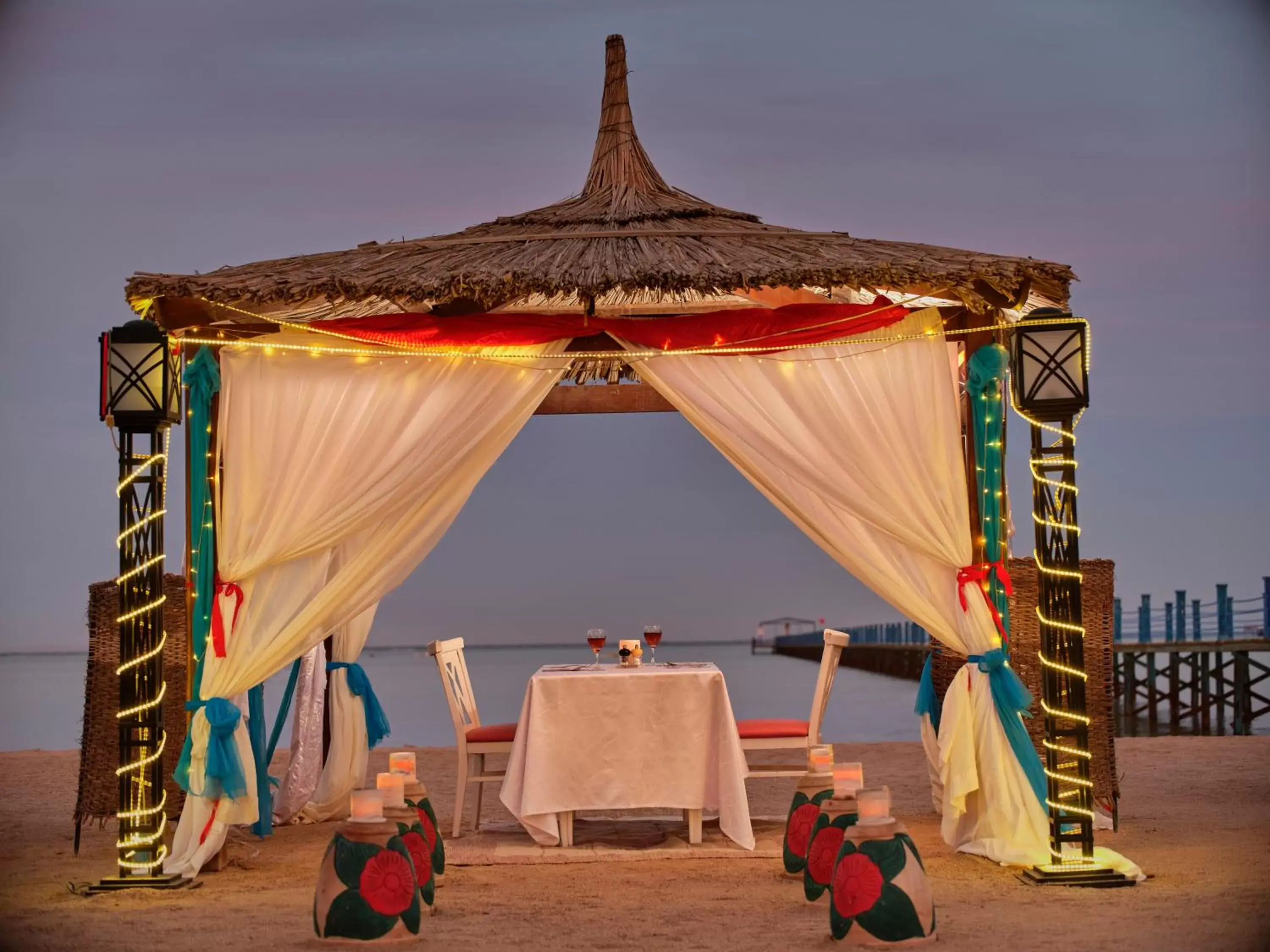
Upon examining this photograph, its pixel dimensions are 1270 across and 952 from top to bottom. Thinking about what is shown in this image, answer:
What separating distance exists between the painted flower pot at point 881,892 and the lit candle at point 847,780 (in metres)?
0.43

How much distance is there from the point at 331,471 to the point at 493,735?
1.33 metres

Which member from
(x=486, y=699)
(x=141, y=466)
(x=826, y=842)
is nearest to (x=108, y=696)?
(x=141, y=466)

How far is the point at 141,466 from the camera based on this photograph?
5.04 metres

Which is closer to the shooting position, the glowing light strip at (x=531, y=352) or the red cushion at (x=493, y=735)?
the glowing light strip at (x=531, y=352)

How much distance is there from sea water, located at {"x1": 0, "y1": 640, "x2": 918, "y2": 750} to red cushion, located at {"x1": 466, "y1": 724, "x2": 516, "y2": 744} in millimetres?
1970

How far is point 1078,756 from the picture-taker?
4.80 metres

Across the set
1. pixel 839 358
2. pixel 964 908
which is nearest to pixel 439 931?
pixel 964 908

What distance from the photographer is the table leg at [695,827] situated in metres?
5.54

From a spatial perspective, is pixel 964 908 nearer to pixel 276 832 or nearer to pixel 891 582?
pixel 891 582

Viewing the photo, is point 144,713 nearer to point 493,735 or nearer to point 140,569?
point 140,569

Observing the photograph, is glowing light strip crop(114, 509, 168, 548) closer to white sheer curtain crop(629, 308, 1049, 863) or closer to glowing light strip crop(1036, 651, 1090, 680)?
white sheer curtain crop(629, 308, 1049, 863)

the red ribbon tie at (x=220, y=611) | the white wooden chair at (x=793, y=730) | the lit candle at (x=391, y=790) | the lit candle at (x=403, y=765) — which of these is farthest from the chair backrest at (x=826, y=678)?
the lit candle at (x=391, y=790)

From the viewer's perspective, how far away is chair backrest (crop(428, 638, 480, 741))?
5.81m

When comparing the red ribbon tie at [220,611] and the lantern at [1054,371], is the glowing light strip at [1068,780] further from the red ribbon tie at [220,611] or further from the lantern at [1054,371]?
the lantern at [1054,371]
